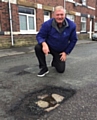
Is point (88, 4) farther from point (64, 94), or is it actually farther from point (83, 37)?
point (64, 94)

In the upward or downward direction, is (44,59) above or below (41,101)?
above

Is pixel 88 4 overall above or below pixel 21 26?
above

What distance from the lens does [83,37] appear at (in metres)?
18.1

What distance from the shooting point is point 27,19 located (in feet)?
37.8

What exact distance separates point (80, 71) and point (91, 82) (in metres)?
0.96

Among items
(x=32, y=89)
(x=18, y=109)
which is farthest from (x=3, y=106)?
(x=32, y=89)

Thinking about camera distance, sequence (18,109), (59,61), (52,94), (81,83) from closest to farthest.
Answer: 1. (18,109)
2. (52,94)
3. (81,83)
4. (59,61)

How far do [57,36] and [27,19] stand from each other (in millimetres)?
8143

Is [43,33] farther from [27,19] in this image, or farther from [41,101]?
[27,19]

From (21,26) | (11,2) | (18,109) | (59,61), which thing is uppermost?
(11,2)

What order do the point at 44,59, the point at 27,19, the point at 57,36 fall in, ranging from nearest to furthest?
1. the point at 57,36
2. the point at 44,59
3. the point at 27,19

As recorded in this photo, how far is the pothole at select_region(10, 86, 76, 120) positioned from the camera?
2.34 metres

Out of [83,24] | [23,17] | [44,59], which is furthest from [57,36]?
[83,24]

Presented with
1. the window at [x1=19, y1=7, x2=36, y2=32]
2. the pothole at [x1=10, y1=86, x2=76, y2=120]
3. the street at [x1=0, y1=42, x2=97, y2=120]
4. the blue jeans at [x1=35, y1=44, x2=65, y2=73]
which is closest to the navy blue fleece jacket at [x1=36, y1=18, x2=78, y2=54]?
the blue jeans at [x1=35, y1=44, x2=65, y2=73]
